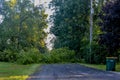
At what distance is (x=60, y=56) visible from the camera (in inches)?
2164

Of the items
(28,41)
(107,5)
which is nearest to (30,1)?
(28,41)

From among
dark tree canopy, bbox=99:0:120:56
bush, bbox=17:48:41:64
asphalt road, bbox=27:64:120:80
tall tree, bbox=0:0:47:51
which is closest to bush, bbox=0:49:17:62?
bush, bbox=17:48:41:64

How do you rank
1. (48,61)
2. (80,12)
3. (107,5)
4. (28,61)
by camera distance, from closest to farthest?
1. (107,5)
2. (28,61)
3. (48,61)
4. (80,12)

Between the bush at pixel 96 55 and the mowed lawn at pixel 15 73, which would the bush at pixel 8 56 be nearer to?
the bush at pixel 96 55

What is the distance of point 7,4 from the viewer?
78250mm

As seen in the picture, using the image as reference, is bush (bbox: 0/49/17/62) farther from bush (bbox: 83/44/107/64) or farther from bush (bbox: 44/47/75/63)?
bush (bbox: 83/44/107/64)

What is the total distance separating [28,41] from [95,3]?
1794 cm

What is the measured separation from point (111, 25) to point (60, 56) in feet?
73.7

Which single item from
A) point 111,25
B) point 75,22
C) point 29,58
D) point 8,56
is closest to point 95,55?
point 29,58

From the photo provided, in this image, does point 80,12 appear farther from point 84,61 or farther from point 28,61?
point 28,61

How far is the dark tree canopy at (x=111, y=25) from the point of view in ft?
106

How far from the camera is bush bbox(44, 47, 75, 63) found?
53.2 m

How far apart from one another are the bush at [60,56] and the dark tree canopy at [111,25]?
739 inches

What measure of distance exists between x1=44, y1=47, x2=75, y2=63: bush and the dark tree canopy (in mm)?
18766
